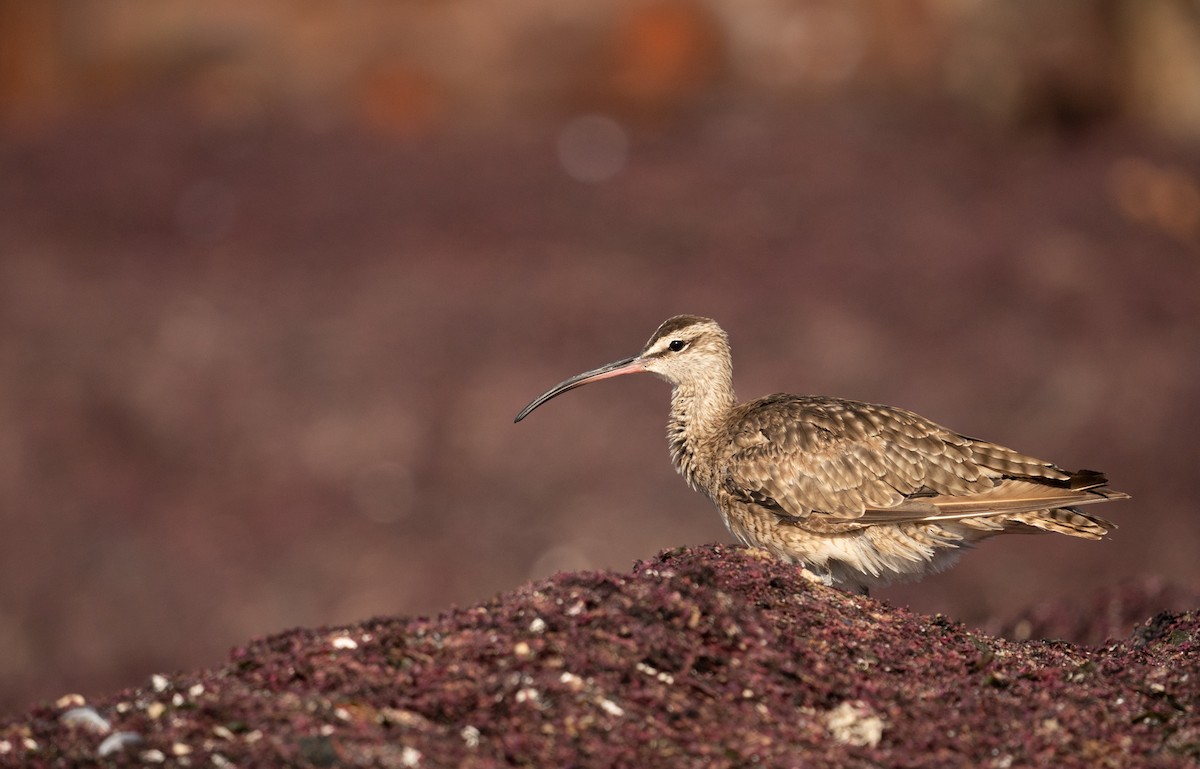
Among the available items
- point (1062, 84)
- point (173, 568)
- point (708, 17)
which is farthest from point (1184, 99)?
point (173, 568)

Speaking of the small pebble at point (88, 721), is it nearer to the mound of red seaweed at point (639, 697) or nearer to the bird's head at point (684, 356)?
the mound of red seaweed at point (639, 697)

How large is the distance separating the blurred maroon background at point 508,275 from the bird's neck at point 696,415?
9970 millimetres

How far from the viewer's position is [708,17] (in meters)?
35.4

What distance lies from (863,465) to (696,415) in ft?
5.65

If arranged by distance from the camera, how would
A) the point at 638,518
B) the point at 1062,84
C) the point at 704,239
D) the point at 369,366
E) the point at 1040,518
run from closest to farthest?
the point at 1040,518
the point at 638,518
the point at 369,366
the point at 704,239
the point at 1062,84

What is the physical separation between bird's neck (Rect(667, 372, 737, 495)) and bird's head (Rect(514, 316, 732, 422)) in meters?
0.05

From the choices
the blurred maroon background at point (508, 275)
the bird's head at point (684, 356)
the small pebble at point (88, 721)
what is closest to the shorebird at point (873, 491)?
the bird's head at point (684, 356)

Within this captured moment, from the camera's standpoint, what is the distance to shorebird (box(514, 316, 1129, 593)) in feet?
31.6

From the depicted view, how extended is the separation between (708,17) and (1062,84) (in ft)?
27.8

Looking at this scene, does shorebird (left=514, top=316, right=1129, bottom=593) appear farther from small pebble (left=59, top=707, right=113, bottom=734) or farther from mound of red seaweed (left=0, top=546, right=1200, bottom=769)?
small pebble (left=59, top=707, right=113, bottom=734)

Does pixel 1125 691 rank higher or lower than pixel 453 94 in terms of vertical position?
lower

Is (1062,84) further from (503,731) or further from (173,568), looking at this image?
(503,731)

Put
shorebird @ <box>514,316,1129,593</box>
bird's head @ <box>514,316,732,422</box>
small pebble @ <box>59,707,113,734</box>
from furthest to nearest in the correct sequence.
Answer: bird's head @ <box>514,316,732,422</box>, shorebird @ <box>514,316,1129,593</box>, small pebble @ <box>59,707,113,734</box>

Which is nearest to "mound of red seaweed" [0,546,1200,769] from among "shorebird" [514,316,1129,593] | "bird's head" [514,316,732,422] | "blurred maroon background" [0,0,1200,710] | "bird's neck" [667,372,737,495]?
"shorebird" [514,316,1129,593]
